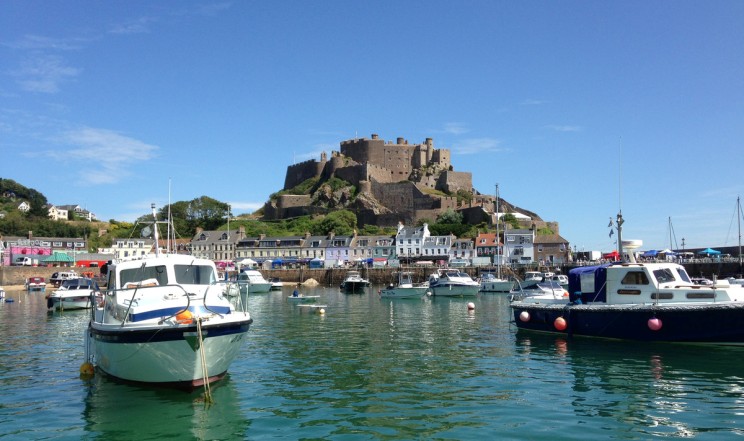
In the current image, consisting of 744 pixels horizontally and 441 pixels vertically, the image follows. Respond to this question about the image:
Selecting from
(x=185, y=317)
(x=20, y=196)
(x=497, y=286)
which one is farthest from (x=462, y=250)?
(x=20, y=196)

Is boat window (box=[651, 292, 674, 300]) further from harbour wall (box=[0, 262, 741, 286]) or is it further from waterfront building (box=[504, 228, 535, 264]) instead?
waterfront building (box=[504, 228, 535, 264])

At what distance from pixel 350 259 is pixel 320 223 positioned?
1962 cm

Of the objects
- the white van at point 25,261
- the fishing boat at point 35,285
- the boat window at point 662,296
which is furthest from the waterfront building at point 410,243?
the boat window at point 662,296

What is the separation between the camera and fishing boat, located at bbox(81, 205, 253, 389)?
13.7 metres

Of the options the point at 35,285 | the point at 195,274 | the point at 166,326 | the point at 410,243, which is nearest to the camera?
the point at 166,326

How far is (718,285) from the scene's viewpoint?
2119cm

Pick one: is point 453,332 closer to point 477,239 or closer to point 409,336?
point 409,336

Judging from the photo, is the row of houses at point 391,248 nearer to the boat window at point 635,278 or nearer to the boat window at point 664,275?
the boat window at point 664,275

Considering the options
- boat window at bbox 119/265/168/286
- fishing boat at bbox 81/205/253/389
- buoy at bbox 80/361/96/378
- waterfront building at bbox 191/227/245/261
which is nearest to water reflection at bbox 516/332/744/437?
fishing boat at bbox 81/205/253/389

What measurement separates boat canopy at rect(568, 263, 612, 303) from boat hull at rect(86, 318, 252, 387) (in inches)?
565

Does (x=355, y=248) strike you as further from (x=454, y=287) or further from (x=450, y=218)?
(x=454, y=287)

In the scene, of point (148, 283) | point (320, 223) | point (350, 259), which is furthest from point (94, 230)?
point (148, 283)

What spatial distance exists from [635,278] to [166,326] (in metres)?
16.7

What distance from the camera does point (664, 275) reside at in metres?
22.3
